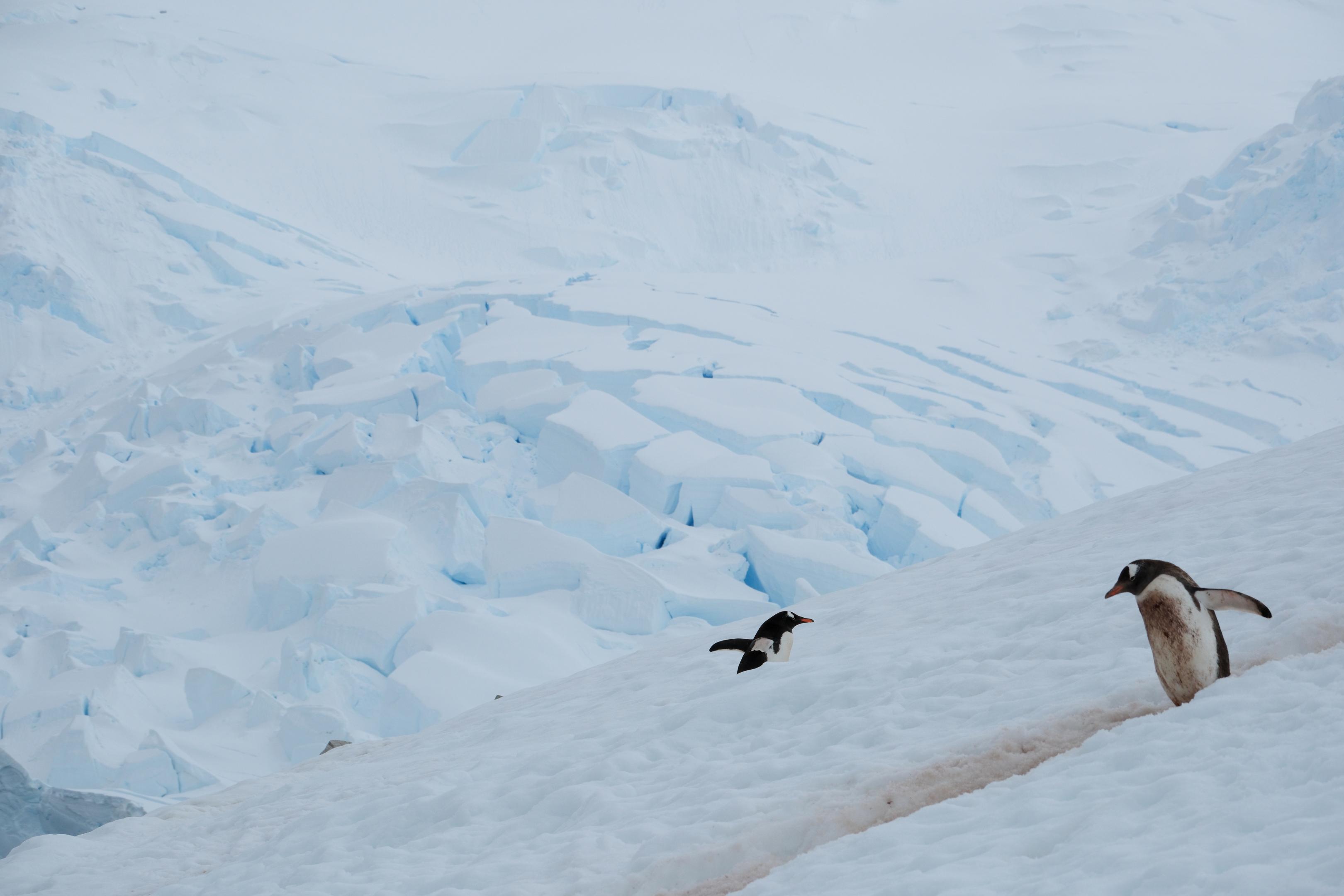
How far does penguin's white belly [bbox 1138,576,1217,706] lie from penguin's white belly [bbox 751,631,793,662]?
8.77 ft

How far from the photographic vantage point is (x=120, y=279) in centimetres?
1955

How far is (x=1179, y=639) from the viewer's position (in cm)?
320

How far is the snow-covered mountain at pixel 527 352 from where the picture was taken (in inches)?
416

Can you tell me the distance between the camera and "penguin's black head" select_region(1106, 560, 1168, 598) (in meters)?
3.20

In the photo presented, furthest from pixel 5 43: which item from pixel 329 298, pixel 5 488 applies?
pixel 5 488

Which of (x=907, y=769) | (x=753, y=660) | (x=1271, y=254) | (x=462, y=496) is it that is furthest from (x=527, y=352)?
(x=1271, y=254)

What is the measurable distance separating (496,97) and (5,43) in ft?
46.9

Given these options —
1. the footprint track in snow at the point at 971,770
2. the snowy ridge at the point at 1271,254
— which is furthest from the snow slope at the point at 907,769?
the snowy ridge at the point at 1271,254

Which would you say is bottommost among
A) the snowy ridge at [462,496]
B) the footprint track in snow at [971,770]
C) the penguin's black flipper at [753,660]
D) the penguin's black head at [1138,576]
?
the snowy ridge at [462,496]

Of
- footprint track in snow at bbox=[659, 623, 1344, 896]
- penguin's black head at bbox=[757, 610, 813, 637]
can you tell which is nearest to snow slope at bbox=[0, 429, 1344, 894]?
footprint track in snow at bbox=[659, 623, 1344, 896]

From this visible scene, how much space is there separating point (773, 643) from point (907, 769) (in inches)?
89.5

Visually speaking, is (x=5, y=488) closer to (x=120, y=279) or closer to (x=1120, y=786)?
(x=120, y=279)

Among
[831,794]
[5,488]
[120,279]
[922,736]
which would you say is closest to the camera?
[831,794]

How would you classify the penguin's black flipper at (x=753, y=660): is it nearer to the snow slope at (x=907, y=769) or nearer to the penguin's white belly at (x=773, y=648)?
the penguin's white belly at (x=773, y=648)
